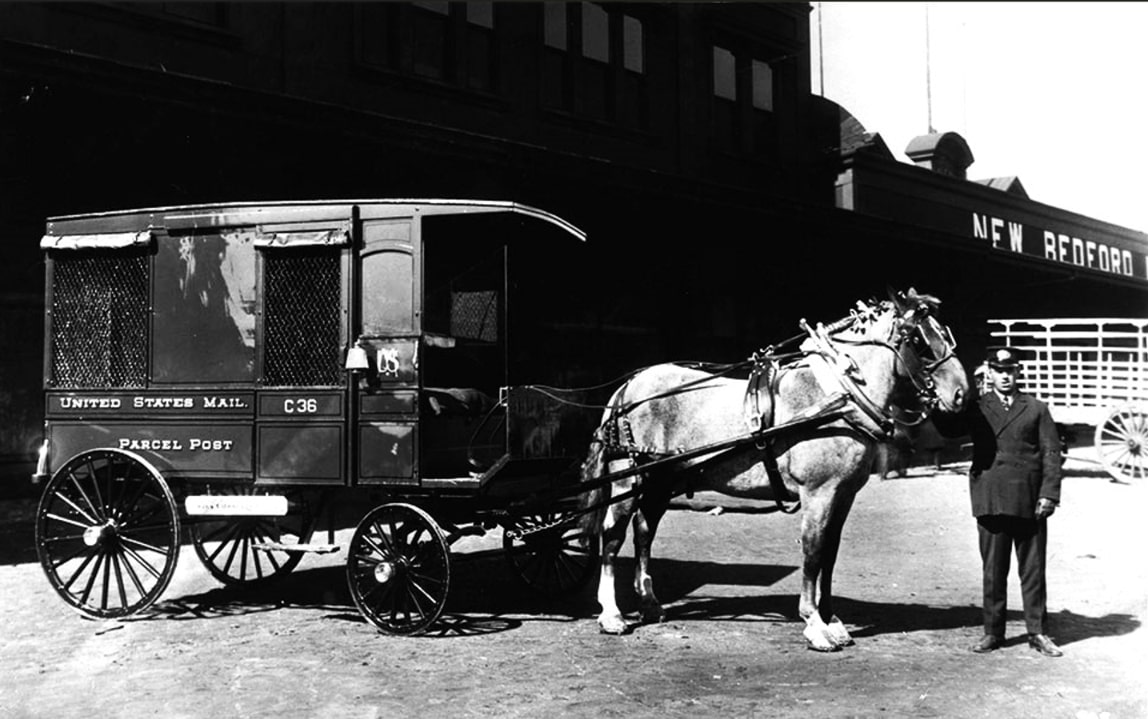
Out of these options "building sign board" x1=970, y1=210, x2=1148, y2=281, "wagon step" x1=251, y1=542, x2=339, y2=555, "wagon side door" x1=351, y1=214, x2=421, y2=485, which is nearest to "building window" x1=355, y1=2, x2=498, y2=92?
"wagon side door" x1=351, y1=214, x2=421, y2=485

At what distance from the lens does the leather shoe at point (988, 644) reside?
6348 millimetres

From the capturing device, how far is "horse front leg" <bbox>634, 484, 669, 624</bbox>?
730 cm

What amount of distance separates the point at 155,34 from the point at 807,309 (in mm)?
12804

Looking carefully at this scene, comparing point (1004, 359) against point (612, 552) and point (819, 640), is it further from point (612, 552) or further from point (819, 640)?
point (612, 552)

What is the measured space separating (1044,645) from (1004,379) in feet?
5.42

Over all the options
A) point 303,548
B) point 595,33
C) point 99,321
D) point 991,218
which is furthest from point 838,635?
point 991,218

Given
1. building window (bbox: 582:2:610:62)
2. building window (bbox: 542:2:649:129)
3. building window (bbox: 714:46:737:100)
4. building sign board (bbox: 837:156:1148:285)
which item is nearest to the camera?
building window (bbox: 542:2:649:129)

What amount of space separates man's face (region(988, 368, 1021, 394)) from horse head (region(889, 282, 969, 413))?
0.67 ft

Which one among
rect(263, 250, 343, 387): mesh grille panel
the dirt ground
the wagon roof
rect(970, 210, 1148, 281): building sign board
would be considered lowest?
the dirt ground

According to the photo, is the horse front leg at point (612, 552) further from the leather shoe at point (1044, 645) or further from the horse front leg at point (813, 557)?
the leather shoe at point (1044, 645)

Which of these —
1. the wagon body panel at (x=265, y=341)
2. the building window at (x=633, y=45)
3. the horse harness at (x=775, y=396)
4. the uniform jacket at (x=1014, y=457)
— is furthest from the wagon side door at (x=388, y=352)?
the building window at (x=633, y=45)

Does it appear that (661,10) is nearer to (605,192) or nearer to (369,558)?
(605,192)

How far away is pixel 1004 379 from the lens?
21.4 ft

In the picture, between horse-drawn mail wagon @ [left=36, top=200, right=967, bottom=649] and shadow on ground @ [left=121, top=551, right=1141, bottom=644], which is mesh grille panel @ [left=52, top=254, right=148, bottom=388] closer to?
horse-drawn mail wagon @ [left=36, top=200, right=967, bottom=649]
